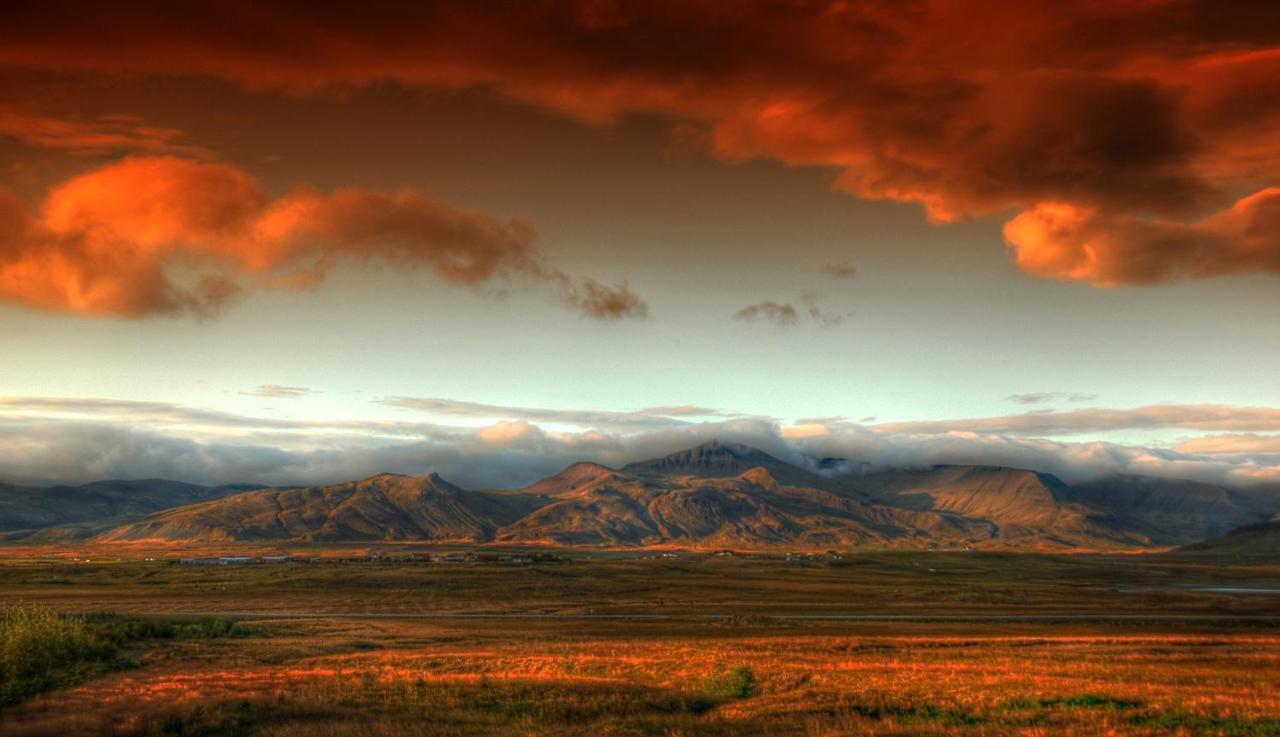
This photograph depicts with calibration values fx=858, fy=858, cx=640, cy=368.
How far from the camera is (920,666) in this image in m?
44.5

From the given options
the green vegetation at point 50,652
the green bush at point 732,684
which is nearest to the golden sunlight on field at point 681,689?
the green bush at point 732,684

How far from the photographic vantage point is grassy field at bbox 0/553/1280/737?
88.3 feet

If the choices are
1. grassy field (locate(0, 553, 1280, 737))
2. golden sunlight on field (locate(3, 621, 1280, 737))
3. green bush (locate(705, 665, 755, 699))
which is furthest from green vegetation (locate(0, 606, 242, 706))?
green bush (locate(705, 665, 755, 699))

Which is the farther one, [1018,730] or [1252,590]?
[1252,590]

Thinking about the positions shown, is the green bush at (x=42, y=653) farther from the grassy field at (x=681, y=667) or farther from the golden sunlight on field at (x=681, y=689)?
the golden sunlight on field at (x=681, y=689)

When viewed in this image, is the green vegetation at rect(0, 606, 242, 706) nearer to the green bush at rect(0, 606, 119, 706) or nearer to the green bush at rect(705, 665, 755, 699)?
the green bush at rect(0, 606, 119, 706)

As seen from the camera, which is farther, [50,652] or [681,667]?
[681,667]

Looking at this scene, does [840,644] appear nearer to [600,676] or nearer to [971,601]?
[600,676]

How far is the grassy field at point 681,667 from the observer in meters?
26.9

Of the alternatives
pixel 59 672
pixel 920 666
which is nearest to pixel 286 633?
pixel 59 672

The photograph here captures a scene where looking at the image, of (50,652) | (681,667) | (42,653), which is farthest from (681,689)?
(50,652)

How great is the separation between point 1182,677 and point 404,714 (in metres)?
35.6

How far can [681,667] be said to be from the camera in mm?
42125

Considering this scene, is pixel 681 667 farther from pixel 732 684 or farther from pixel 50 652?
pixel 50 652
